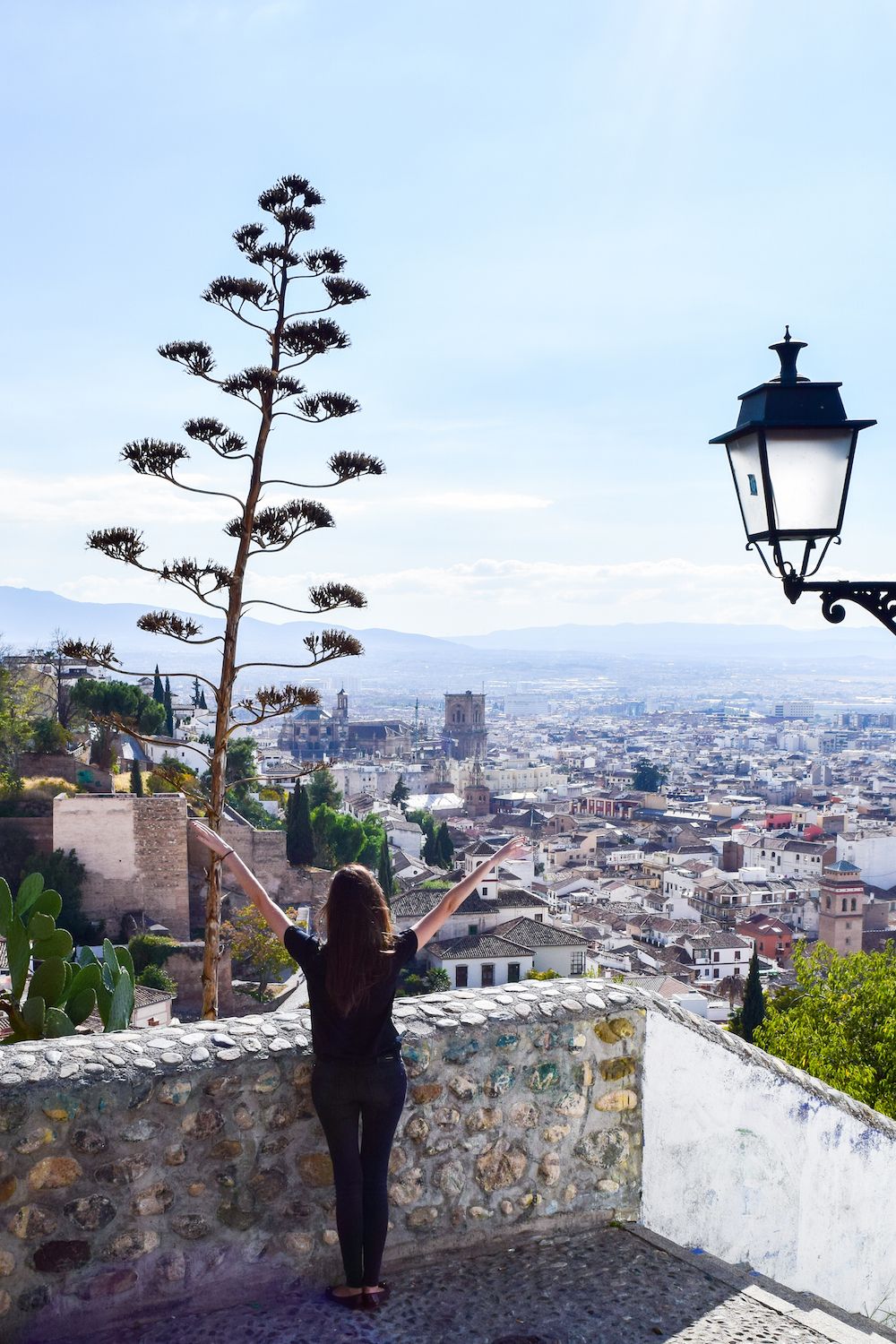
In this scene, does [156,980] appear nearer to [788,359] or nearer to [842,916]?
[788,359]

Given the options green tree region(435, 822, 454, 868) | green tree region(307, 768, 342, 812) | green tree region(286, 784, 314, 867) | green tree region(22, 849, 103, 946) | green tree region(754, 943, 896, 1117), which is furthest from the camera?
green tree region(435, 822, 454, 868)

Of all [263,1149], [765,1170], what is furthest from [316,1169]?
[765,1170]

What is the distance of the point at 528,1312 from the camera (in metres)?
2.72

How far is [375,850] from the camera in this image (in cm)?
3606

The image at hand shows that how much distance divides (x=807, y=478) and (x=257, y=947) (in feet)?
66.1

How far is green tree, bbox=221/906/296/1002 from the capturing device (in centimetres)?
2155

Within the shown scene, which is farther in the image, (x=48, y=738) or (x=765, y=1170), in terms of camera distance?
(x=48, y=738)

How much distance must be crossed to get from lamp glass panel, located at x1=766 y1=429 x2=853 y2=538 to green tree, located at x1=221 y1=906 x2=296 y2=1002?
19053 mm

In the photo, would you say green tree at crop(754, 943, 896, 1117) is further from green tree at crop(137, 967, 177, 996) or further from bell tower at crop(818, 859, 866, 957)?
bell tower at crop(818, 859, 866, 957)

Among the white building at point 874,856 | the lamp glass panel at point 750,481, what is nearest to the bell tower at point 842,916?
the white building at point 874,856

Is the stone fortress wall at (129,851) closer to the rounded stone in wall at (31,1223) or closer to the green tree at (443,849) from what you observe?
the rounded stone in wall at (31,1223)

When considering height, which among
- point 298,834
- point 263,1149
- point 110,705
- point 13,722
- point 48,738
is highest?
point 110,705

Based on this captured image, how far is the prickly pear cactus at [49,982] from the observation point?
10.6ft

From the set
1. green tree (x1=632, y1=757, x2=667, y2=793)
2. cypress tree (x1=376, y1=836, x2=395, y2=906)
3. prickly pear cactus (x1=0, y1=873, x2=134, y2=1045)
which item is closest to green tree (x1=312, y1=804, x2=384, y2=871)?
cypress tree (x1=376, y1=836, x2=395, y2=906)
